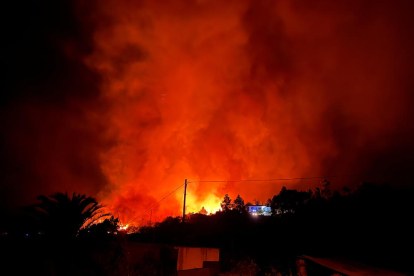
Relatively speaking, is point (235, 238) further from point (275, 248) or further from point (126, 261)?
point (126, 261)

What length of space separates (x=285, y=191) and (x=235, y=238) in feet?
104

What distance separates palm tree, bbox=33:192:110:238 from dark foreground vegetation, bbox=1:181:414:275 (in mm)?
64

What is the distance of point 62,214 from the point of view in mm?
9750

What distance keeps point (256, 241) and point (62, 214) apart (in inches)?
748

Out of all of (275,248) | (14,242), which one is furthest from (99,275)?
(275,248)

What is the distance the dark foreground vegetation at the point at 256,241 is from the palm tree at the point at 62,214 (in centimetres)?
6

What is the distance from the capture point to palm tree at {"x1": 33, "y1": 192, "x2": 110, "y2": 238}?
9.47 metres

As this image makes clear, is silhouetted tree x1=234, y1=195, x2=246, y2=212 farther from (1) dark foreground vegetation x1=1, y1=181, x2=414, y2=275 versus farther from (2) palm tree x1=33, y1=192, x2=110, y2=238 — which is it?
(2) palm tree x1=33, y1=192, x2=110, y2=238

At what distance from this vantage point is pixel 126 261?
10.5m

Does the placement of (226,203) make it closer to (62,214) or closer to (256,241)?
(256,241)

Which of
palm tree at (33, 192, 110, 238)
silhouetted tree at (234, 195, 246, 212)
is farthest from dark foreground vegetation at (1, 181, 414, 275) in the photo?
silhouetted tree at (234, 195, 246, 212)

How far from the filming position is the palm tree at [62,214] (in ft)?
31.1

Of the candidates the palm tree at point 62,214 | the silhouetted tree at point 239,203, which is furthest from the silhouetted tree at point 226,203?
the palm tree at point 62,214

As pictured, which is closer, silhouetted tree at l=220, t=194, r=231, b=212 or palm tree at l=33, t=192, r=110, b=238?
palm tree at l=33, t=192, r=110, b=238
